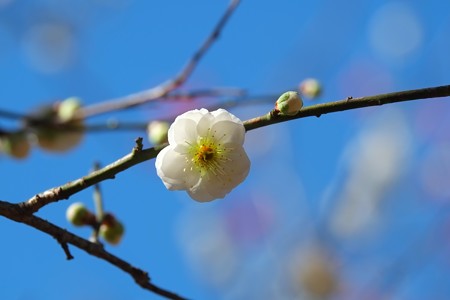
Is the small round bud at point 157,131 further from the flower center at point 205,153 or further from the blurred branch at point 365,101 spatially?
the blurred branch at point 365,101

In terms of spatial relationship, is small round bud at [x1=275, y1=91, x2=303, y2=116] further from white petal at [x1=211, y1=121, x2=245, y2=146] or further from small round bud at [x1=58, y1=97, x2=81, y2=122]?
small round bud at [x1=58, y1=97, x2=81, y2=122]

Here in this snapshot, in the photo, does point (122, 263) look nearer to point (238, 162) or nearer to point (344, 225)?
point (238, 162)

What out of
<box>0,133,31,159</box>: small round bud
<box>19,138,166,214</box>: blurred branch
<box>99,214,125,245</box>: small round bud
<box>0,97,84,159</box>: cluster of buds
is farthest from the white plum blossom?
<box>0,133,31,159</box>: small round bud

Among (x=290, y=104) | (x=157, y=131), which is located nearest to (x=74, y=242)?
(x=290, y=104)

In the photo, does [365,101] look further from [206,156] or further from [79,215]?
[79,215]

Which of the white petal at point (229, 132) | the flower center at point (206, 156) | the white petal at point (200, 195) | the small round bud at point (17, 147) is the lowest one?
the white petal at point (200, 195)

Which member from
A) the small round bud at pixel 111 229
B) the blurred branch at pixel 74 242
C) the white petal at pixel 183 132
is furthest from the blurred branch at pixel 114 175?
the small round bud at pixel 111 229
